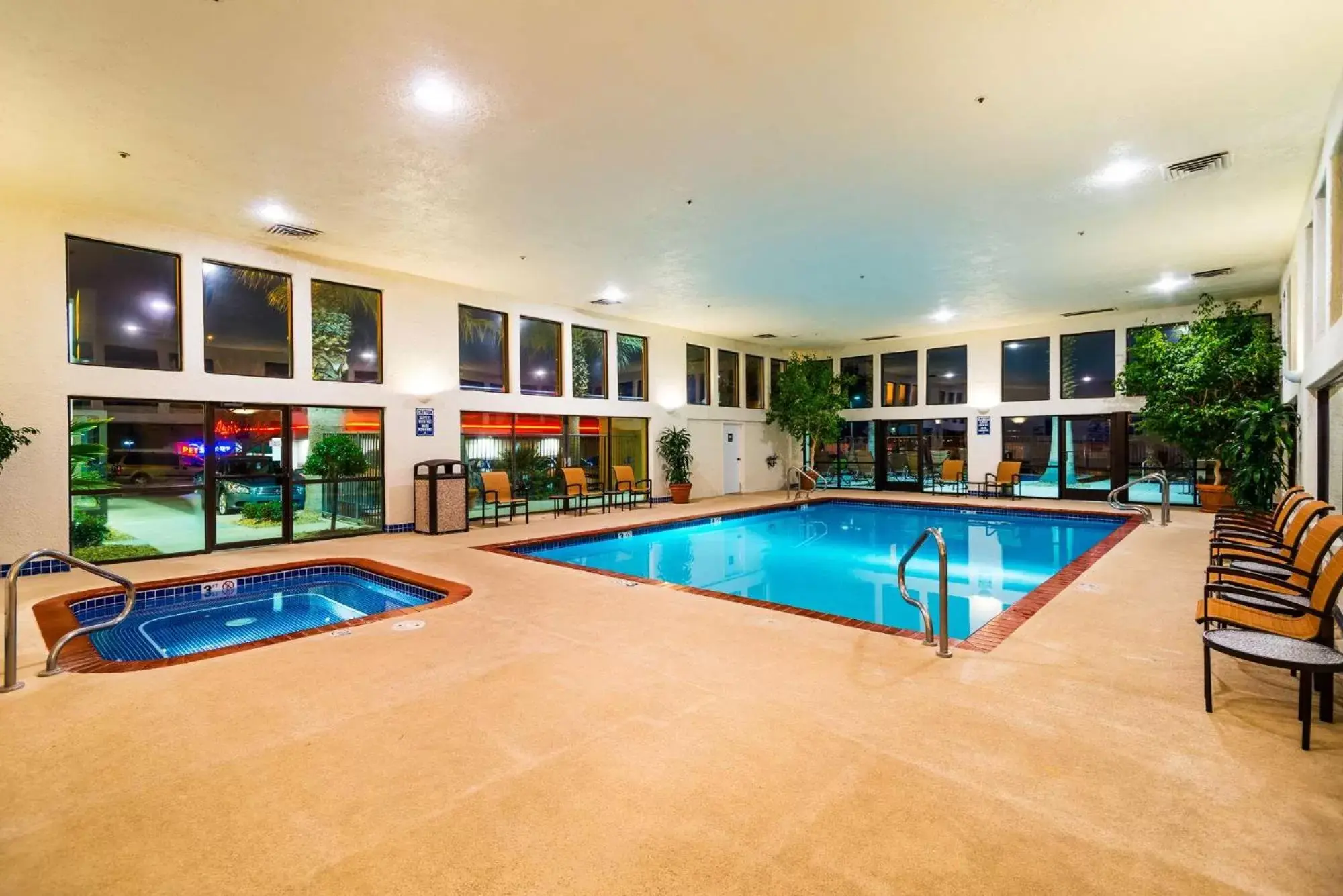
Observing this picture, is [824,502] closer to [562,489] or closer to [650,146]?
[562,489]

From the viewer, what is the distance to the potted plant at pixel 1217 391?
909 centimetres

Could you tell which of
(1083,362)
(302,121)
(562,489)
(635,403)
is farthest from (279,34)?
(1083,362)

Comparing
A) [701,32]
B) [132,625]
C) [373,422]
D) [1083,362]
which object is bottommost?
[132,625]

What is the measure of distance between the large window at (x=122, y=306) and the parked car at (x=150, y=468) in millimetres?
920

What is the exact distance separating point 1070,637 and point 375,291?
8.72 meters

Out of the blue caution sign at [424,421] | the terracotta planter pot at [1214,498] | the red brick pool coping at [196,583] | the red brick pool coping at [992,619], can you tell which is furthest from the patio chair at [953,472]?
the red brick pool coping at [196,583]

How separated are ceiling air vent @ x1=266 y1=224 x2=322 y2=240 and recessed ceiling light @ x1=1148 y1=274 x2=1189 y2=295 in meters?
11.2

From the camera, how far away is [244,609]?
5.62 meters

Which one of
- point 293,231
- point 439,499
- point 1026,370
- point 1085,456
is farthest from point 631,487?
point 1085,456

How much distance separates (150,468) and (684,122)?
6637mm

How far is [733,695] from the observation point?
124 inches

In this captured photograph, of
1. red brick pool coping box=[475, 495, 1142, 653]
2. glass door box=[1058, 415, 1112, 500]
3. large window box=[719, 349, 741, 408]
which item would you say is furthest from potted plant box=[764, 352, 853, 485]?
glass door box=[1058, 415, 1112, 500]

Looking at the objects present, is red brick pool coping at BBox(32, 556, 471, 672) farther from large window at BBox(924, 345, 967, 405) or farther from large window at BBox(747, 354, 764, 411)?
large window at BBox(924, 345, 967, 405)

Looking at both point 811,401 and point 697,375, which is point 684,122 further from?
point 811,401
